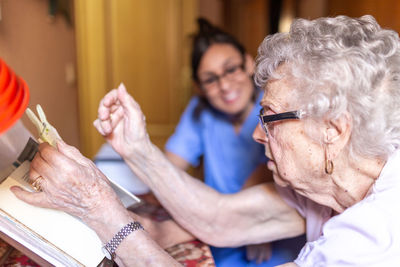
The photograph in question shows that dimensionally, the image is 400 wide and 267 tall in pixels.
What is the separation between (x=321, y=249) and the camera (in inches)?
28.5

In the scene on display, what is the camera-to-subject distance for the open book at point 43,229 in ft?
2.20

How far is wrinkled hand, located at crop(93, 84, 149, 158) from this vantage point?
1027mm

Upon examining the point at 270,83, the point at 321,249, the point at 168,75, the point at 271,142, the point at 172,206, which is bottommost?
the point at 168,75

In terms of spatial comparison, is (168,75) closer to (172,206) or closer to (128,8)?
(128,8)

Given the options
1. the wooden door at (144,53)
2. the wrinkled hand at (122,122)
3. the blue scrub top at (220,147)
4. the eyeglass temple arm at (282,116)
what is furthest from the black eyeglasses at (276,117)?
the wooden door at (144,53)

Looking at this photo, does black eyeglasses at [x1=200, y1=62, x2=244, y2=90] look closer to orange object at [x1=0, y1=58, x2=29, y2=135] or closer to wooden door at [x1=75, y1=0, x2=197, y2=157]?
wooden door at [x1=75, y1=0, x2=197, y2=157]

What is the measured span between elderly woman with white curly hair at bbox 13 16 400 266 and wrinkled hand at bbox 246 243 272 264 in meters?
0.36

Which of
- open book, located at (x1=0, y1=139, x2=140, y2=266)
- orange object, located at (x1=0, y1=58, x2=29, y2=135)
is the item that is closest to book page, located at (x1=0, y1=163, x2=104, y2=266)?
open book, located at (x1=0, y1=139, x2=140, y2=266)

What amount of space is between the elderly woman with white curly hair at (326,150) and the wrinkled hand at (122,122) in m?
0.28

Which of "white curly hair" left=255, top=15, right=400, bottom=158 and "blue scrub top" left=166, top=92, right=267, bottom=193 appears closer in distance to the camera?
"white curly hair" left=255, top=15, right=400, bottom=158

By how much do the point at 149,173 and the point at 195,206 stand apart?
0.17 m

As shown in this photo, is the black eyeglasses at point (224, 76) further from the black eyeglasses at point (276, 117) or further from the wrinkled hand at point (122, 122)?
the black eyeglasses at point (276, 117)

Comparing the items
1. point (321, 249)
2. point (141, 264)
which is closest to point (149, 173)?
point (141, 264)

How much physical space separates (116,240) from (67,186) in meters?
0.14
